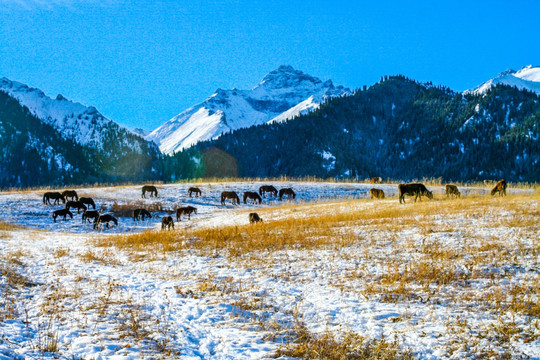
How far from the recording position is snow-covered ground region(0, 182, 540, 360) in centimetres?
596

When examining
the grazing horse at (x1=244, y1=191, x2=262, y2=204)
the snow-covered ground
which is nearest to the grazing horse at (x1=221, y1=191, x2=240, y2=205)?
the grazing horse at (x1=244, y1=191, x2=262, y2=204)

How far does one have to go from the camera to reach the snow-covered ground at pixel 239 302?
5957mm

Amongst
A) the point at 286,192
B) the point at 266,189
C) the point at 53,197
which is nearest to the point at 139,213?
the point at 53,197

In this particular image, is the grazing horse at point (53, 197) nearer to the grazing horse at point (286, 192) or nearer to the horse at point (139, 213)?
the horse at point (139, 213)

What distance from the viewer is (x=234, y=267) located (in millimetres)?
10805

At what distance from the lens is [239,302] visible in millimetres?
8000

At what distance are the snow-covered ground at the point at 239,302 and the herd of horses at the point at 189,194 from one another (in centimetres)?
989

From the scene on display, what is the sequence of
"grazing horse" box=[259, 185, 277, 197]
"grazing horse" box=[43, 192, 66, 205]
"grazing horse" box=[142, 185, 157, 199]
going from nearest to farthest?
"grazing horse" box=[43, 192, 66, 205] < "grazing horse" box=[142, 185, 157, 199] < "grazing horse" box=[259, 185, 277, 197]

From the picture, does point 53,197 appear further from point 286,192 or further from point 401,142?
point 401,142

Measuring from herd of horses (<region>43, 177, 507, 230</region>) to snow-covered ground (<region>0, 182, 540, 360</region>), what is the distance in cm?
989

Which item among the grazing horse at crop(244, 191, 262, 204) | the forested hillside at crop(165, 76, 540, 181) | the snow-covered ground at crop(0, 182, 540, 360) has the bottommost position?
the snow-covered ground at crop(0, 182, 540, 360)

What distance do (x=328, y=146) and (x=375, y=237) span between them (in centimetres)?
15399

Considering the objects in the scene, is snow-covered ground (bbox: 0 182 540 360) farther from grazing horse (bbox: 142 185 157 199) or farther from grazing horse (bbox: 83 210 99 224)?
grazing horse (bbox: 142 185 157 199)

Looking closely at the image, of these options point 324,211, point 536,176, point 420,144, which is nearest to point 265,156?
point 420,144
